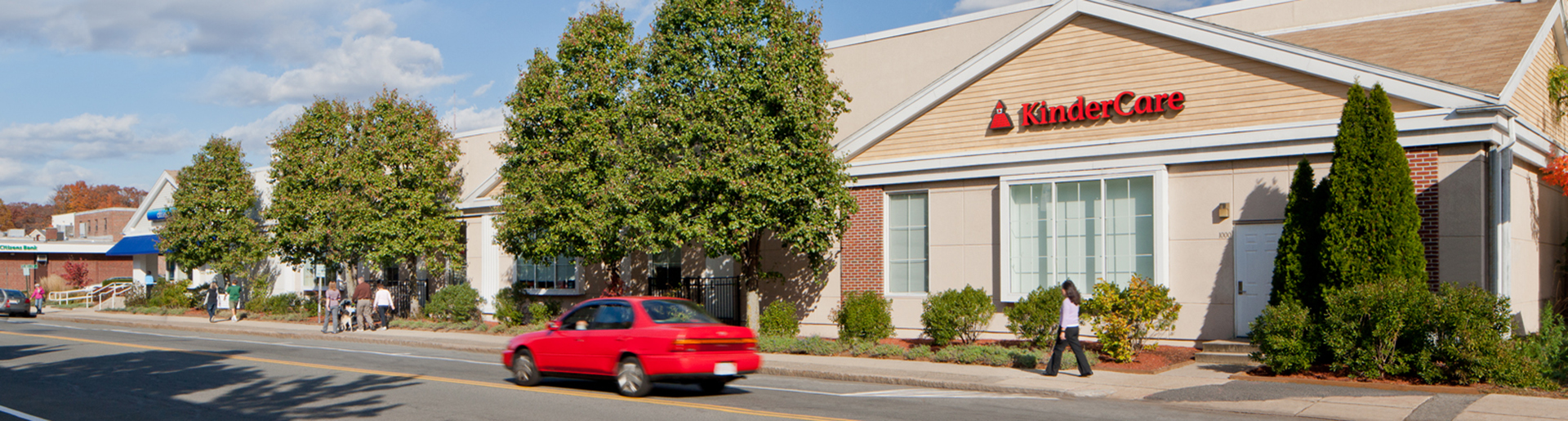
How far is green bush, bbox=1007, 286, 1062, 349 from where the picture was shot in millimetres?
16797

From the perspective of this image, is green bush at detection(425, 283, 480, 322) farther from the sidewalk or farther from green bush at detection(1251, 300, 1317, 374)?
green bush at detection(1251, 300, 1317, 374)

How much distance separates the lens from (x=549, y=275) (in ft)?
90.6

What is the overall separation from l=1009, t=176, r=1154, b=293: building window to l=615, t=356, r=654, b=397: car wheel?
8470 mm

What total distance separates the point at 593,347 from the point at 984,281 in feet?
28.6

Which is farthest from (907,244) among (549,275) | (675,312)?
(549,275)

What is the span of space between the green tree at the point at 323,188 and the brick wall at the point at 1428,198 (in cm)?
2383

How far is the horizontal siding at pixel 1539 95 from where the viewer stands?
52.4 ft

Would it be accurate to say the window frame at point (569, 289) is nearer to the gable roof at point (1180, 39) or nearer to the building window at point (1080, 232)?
the gable roof at point (1180, 39)

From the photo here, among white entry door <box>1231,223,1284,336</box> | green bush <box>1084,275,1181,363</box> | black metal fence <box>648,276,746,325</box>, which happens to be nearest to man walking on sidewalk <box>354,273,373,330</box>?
black metal fence <box>648,276,746,325</box>

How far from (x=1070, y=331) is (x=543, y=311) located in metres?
15.0

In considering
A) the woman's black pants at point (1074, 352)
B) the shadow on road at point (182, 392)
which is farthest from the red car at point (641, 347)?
the woman's black pants at point (1074, 352)

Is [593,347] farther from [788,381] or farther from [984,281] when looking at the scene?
[984,281]

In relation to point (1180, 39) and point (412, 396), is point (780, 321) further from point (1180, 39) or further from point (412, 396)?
point (412, 396)

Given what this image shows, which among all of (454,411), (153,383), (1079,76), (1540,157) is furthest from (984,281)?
(153,383)
